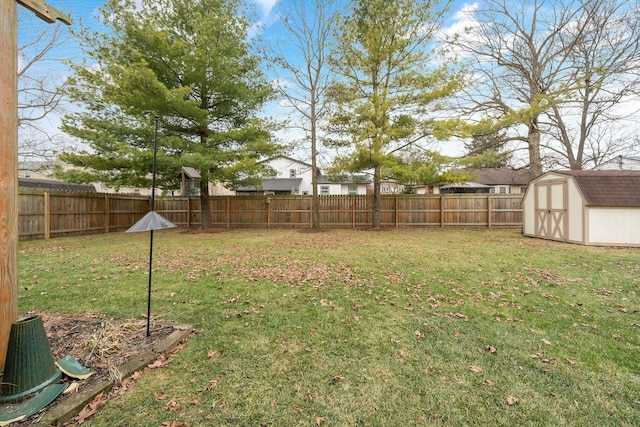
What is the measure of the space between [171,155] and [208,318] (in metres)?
9.26

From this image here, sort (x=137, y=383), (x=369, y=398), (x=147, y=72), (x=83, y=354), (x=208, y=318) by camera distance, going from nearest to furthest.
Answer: (x=369, y=398), (x=137, y=383), (x=83, y=354), (x=208, y=318), (x=147, y=72)

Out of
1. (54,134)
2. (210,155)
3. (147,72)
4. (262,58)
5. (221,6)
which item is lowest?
(210,155)

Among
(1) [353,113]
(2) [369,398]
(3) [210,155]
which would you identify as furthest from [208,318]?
(1) [353,113]

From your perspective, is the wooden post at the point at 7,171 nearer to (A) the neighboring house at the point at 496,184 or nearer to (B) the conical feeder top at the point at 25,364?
(B) the conical feeder top at the point at 25,364

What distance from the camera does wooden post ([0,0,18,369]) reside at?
1.93 metres

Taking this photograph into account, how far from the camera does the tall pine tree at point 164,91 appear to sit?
9594 millimetres

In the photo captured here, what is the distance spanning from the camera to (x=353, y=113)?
11500 mm

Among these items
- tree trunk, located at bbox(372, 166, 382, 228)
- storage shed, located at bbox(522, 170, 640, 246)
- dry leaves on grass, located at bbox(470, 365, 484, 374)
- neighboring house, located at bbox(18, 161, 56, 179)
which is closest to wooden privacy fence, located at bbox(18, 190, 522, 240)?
tree trunk, located at bbox(372, 166, 382, 228)

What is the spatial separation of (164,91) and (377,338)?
1057cm

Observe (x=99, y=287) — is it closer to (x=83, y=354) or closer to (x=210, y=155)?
(x=83, y=354)

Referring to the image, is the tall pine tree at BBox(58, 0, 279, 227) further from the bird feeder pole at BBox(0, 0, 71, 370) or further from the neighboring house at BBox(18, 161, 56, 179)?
the bird feeder pole at BBox(0, 0, 71, 370)

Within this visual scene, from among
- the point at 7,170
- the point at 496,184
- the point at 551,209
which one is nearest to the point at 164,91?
the point at 7,170

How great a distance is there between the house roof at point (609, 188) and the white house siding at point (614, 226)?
26cm

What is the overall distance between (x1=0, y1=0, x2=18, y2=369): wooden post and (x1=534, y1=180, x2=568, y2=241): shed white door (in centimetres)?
1276
